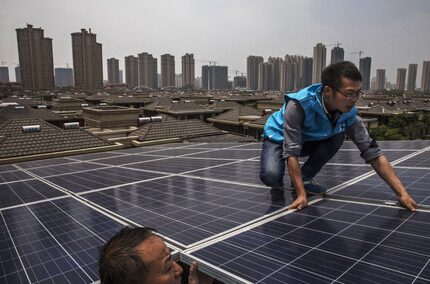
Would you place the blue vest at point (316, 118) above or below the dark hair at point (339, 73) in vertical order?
below

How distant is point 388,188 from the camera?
17.5ft

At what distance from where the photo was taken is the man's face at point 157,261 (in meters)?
2.04

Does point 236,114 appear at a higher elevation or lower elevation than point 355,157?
lower

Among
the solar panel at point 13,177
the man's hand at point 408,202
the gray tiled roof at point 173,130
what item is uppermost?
the man's hand at point 408,202

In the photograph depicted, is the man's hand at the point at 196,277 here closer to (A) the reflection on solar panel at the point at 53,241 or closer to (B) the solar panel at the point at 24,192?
(A) the reflection on solar panel at the point at 53,241

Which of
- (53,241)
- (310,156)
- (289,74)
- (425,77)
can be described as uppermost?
(289,74)

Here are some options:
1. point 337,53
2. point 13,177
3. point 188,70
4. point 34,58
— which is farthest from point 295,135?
point 188,70

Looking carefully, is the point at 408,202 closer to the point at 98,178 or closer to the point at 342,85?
the point at 342,85

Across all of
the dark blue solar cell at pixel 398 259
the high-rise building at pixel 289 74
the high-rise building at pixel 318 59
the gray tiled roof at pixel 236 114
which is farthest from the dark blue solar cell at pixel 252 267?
the high-rise building at pixel 289 74

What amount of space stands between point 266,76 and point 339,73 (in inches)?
6777

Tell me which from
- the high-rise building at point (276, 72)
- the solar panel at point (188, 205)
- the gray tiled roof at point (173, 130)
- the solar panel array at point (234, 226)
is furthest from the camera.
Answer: the high-rise building at point (276, 72)

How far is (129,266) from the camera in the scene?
6.36 ft

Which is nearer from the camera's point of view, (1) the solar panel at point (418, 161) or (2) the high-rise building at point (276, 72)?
(1) the solar panel at point (418, 161)

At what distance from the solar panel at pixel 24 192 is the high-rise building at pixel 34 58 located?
12184 centimetres
